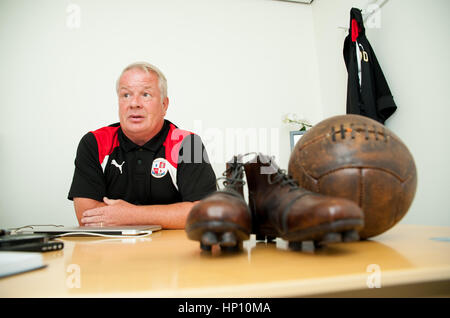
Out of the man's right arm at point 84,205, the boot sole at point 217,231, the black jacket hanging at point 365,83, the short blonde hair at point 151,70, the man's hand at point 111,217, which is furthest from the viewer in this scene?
the black jacket hanging at point 365,83

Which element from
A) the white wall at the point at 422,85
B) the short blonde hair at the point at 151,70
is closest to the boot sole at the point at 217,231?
the short blonde hair at the point at 151,70

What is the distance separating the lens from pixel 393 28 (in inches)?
84.4

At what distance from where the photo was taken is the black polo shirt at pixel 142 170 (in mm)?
1469

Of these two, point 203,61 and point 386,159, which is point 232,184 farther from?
point 203,61

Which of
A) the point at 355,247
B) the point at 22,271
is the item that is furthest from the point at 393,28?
the point at 22,271

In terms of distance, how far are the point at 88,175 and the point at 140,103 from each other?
49 cm

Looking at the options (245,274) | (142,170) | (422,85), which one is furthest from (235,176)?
(422,85)

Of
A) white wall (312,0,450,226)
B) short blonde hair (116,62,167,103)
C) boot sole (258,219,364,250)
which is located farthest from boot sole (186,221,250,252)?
white wall (312,0,450,226)

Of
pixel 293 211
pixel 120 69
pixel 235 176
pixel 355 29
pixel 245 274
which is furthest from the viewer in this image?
pixel 120 69

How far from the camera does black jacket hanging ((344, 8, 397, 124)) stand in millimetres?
2093

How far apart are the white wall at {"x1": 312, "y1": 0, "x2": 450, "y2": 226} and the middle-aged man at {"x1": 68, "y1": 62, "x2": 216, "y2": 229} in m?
1.47

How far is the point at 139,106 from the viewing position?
5.27ft

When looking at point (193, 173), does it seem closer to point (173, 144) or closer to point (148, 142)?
point (173, 144)

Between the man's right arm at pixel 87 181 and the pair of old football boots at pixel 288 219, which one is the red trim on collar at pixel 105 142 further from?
the pair of old football boots at pixel 288 219
